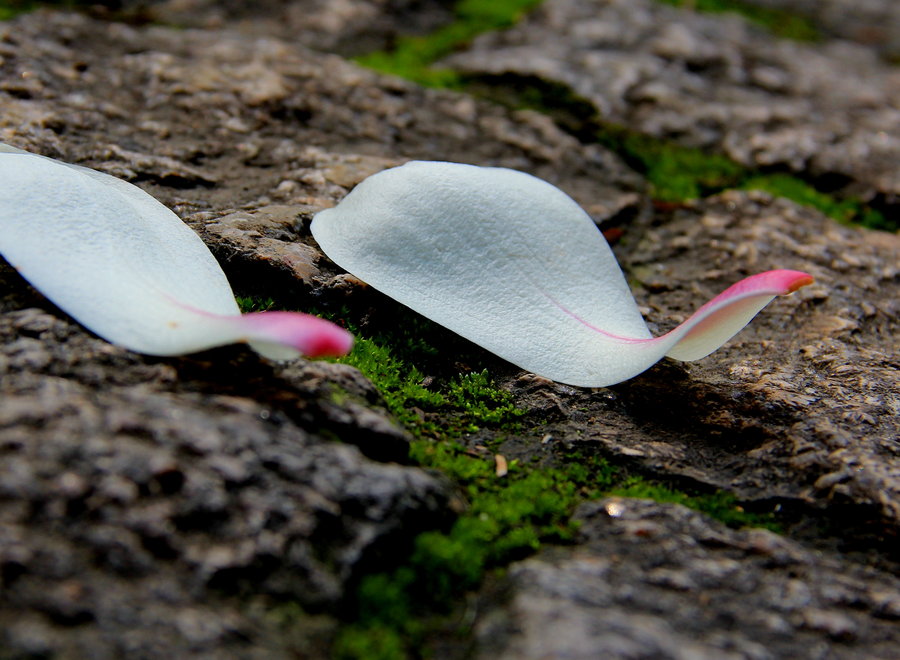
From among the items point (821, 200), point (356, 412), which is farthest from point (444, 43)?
point (356, 412)

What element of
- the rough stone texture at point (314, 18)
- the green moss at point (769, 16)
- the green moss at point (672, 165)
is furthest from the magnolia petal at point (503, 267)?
the green moss at point (769, 16)

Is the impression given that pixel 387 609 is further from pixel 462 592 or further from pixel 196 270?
pixel 196 270

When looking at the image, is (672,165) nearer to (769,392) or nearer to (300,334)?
(769,392)

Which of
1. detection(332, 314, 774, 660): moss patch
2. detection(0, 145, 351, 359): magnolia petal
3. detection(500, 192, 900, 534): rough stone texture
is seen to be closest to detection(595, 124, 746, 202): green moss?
detection(500, 192, 900, 534): rough stone texture

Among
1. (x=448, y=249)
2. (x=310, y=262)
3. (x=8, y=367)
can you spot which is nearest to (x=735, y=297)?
(x=448, y=249)

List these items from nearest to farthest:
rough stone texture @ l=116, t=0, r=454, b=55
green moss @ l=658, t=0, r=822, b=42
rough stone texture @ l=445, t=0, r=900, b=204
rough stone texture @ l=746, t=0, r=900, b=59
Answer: rough stone texture @ l=445, t=0, r=900, b=204 → rough stone texture @ l=116, t=0, r=454, b=55 → green moss @ l=658, t=0, r=822, b=42 → rough stone texture @ l=746, t=0, r=900, b=59

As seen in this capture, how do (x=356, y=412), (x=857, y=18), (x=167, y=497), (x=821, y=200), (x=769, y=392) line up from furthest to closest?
(x=857, y=18), (x=821, y=200), (x=769, y=392), (x=356, y=412), (x=167, y=497)

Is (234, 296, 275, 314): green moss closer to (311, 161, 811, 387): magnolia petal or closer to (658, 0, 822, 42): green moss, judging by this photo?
(311, 161, 811, 387): magnolia petal
